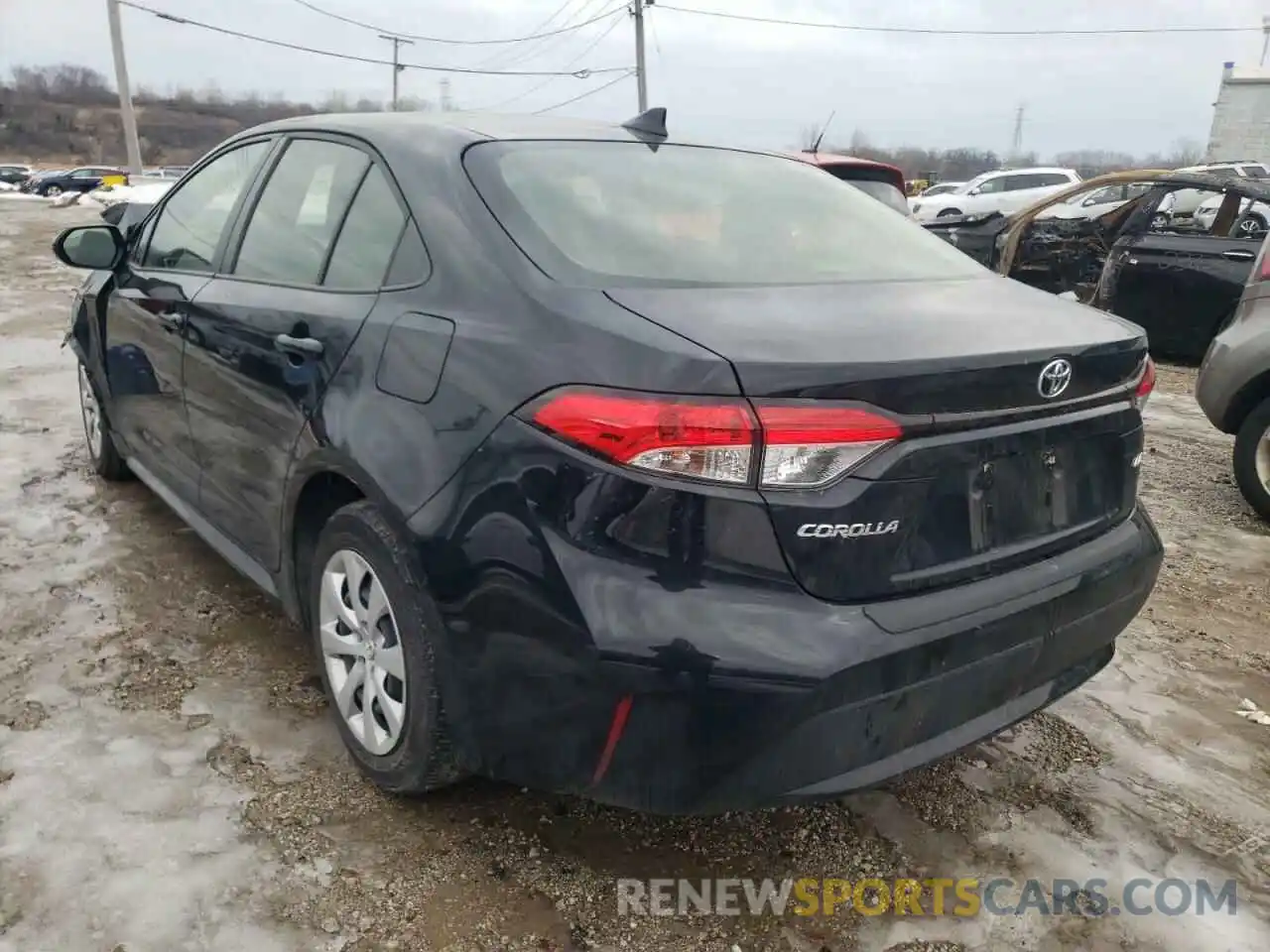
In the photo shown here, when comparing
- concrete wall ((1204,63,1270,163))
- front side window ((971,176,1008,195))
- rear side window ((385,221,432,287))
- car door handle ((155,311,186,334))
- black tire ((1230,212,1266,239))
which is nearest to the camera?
rear side window ((385,221,432,287))

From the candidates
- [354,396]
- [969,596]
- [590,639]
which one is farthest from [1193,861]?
[354,396]

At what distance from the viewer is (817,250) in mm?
2445

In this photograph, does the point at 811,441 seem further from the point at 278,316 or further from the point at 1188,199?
the point at 1188,199

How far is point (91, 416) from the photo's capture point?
4551 millimetres

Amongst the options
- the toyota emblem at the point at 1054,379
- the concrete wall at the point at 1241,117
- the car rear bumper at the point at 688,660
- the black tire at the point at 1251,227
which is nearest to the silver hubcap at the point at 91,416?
Result: the car rear bumper at the point at 688,660

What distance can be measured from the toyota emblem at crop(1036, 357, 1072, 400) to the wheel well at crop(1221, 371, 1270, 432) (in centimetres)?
324

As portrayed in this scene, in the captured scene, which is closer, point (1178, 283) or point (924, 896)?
point (924, 896)

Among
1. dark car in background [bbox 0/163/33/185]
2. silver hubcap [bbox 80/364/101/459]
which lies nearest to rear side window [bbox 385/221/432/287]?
silver hubcap [bbox 80/364/101/459]

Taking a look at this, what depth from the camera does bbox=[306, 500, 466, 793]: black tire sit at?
6.76 ft

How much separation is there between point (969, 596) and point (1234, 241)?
739cm

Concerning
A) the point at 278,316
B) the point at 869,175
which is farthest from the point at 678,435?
the point at 869,175

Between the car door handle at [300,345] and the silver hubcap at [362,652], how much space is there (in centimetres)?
49

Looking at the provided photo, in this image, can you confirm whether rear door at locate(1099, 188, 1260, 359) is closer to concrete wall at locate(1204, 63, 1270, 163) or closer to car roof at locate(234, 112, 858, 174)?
car roof at locate(234, 112, 858, 174)

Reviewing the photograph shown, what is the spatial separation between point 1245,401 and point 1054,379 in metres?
3.39
